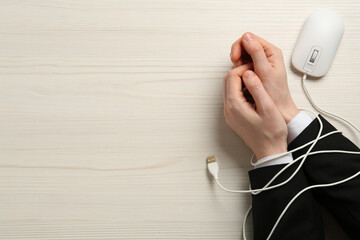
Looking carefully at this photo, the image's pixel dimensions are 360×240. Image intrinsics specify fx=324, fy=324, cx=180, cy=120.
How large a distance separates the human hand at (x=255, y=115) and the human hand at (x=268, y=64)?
20 mm

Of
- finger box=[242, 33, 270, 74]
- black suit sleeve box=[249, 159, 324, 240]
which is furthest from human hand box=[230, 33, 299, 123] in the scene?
black suit sleeve box=[249, 159, 324, 240]

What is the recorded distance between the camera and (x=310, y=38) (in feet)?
2.08

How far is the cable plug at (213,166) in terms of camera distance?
64 centimetres

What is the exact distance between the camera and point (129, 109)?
66 cm

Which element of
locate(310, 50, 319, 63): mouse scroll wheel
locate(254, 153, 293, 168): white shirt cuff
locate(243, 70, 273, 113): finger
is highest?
locate(310, 50, 319, 63): mouse scroll wheel

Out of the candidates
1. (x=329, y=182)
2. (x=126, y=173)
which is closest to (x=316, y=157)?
(x=329, y=182)

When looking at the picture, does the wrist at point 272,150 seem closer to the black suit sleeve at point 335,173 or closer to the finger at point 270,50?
the black suit sleeve at point 335,173

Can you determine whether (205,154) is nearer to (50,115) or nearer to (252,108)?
(252,108)

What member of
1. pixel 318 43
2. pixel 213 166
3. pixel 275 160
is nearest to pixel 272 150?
pixel 275 160

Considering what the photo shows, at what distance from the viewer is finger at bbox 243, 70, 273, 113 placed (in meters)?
0.56

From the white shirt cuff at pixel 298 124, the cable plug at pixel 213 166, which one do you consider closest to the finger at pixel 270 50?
the white shirt cuff at pixel 298 124

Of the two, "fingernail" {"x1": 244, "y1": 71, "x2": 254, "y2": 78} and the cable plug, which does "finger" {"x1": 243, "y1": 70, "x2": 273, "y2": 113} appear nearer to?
"fingernail" {"x1": 244, "y1": 71, "x2": 254, "y2": 78}

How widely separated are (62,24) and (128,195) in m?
0.38

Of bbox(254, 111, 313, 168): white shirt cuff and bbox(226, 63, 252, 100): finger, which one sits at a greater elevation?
bbox(226, 63, 252, 100): finger
